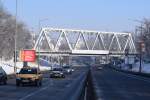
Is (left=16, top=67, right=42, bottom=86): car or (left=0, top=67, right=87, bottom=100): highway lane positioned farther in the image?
(left=16, top=67, right=42, bottom=86): car

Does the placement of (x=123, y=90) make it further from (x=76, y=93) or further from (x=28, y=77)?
(x=28, y=77)

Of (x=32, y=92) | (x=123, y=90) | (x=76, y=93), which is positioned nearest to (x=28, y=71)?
(x=123, y=90)

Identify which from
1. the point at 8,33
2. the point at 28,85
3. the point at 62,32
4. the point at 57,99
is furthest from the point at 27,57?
the point at 62,32

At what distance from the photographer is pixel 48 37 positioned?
192625 mm

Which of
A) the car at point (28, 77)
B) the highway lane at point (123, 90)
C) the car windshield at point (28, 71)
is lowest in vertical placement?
the highway lane at point (123, 90)

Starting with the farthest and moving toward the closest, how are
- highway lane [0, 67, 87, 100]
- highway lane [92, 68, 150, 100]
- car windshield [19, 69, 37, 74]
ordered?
car windshield [19, 69, 37, 74], highway lane [92, 68, 150, 100], highway lane [0, 67, 87, 100]

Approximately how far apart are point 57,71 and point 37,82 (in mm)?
29636

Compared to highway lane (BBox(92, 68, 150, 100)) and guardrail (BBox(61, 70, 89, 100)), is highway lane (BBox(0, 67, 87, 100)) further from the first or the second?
highway lane (BBox(92, 68, 150, 100))

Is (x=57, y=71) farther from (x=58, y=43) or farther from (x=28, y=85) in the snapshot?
(x=58, y=43)

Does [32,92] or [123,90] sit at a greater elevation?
[32,92]

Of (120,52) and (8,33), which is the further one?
(120,52)

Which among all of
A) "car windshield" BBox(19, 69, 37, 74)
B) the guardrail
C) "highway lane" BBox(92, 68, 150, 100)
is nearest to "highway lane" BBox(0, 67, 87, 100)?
the guardrail

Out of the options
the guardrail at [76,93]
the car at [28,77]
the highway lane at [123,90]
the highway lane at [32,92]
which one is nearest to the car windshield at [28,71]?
the car at [28,77]

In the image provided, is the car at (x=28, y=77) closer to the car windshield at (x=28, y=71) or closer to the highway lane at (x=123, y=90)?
the car windshield at (x=28, y=71)
